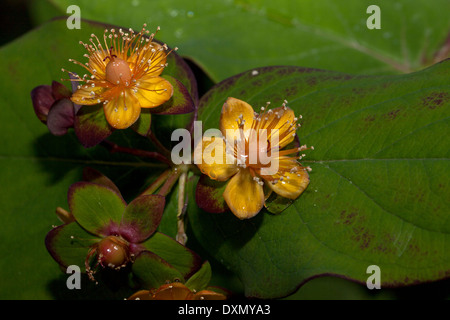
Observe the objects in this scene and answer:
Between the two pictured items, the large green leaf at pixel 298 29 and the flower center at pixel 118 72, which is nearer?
the flower center at pixel 118 72

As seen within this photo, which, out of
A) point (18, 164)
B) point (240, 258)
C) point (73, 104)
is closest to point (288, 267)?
point (240, 258)

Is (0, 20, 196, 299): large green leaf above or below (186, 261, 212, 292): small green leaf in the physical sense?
above

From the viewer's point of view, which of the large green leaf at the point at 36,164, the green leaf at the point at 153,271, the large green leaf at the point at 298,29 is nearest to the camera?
the green leaf at the point at 153,271

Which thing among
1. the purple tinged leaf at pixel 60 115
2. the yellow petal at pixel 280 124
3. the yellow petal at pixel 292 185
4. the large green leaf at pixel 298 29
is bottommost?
the yellow petal at pixel 292 185

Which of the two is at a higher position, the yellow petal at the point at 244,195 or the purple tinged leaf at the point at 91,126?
the purple tinged leaf at the point at 91,126

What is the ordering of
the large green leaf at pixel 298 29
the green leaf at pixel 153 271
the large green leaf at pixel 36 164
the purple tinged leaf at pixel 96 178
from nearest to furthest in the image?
the green leaf at pixel 153 271, the purple tinged leaf at pixel 96 178, the large green leaf at pixel 36 164, the large green leaf at pixel 298 29

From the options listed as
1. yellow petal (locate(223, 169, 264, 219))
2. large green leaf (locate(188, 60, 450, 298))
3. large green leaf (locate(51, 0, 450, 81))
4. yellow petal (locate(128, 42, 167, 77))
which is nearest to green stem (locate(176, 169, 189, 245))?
large green leaf (locate(188, 60, 450, 298))

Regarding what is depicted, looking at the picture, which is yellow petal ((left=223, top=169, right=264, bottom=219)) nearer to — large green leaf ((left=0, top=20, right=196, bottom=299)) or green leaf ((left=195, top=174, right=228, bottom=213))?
green leaf ((left=195, top=174, right=228, bottom=213))

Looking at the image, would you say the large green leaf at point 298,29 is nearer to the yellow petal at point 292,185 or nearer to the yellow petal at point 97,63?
the yellow petal at point 97,63

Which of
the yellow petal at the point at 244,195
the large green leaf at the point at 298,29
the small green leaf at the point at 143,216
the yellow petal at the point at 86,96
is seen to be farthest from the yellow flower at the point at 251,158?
the large green leaf at the point at 298,29
